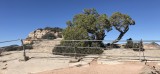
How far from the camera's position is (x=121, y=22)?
4562 cm

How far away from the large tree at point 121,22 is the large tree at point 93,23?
105 centimetres

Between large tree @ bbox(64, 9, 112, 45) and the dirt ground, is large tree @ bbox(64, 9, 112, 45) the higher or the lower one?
the higher one

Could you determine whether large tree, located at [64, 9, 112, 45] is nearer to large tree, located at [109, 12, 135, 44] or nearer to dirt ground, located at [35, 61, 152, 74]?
large tree, located at [109, 12, 135, 44]

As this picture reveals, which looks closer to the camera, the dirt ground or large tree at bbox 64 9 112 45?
the dirt ground

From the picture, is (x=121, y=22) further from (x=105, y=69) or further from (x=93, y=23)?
(x=105, y=69)

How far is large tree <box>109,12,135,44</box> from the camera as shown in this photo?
45406 mm

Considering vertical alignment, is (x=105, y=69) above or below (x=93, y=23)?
below

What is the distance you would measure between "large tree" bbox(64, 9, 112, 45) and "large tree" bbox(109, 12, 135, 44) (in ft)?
3.44

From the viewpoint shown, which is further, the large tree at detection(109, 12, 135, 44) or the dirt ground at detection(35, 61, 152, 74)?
the large tree at detection(109, 12, 135, 44)

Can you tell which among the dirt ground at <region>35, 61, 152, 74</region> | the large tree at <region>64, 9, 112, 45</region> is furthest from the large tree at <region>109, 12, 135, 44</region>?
the dirt ground at <region>35, 61, 152, 74</region>

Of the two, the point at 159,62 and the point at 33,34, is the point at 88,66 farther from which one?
the point at 33,34

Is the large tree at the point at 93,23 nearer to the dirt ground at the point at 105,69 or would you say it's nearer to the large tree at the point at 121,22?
the large tree at the point at 121,22

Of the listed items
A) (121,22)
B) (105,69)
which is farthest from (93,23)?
(105,69)

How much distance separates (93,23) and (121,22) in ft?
14.2
